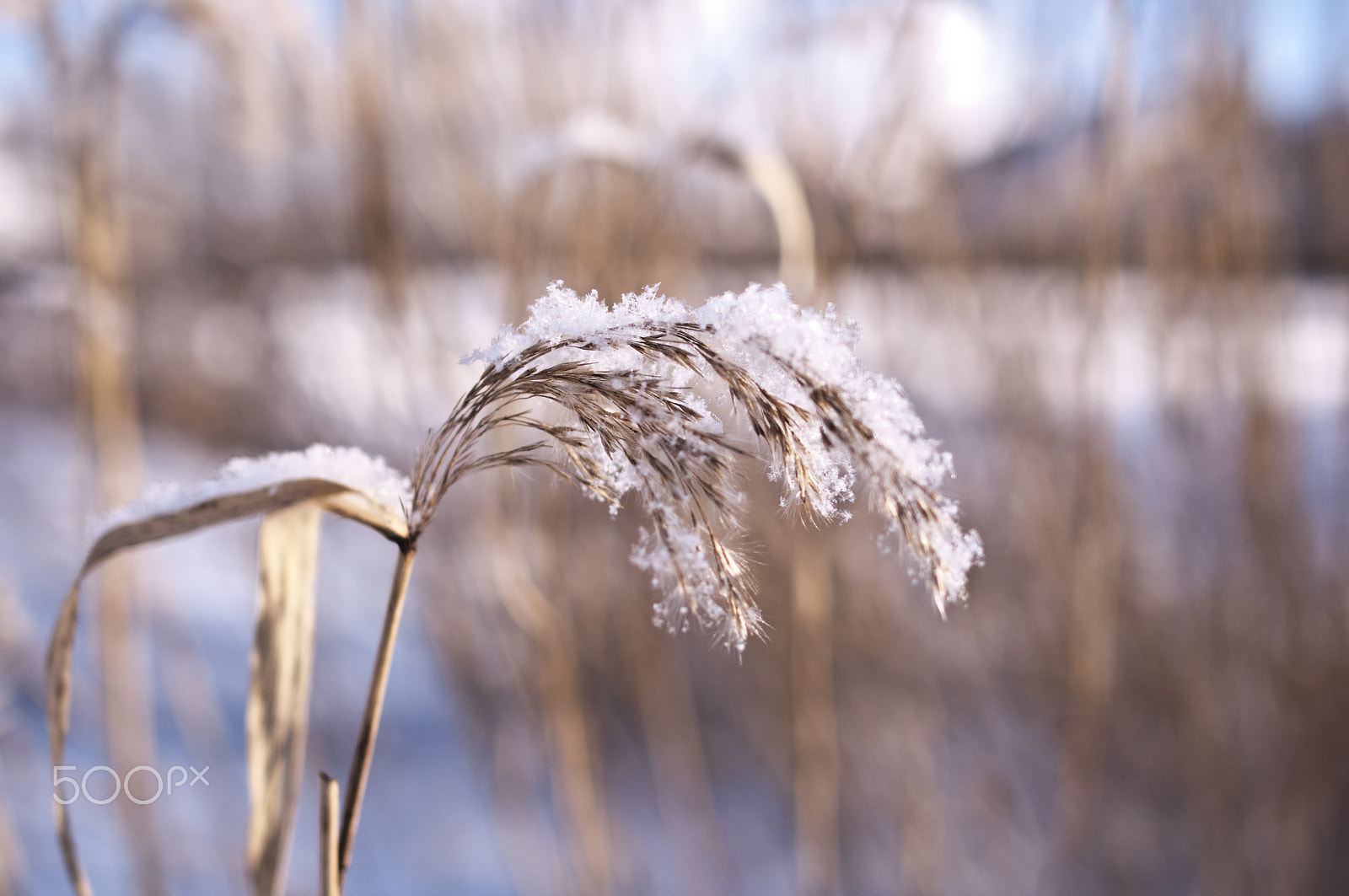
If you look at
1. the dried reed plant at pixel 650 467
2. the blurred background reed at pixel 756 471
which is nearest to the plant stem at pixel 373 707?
the dried reed plant at pixel 650 467

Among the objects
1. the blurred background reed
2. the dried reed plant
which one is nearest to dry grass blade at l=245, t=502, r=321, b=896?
the dried reed plant

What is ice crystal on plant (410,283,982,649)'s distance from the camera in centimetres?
23

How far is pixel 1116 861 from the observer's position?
1717 mm

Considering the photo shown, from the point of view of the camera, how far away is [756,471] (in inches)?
64.5


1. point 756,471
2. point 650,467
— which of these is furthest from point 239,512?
point 756,471

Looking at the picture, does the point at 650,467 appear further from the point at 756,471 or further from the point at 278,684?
the point at 756,471

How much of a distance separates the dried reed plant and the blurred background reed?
433 millimetres

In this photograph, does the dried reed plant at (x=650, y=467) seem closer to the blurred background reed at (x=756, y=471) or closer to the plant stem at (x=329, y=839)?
the plant stem at (x=329, y=839)

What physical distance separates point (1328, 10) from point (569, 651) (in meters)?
1.17

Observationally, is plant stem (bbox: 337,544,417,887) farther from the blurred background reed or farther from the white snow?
the blurred background reed

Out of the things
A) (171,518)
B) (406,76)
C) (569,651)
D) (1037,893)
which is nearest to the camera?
(171,518)

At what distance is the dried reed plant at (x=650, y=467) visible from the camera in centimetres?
Result: 23

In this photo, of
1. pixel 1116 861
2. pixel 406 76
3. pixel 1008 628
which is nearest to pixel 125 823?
pixel 406 76

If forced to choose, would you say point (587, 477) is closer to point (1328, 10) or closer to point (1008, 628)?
point (1328, 10)
